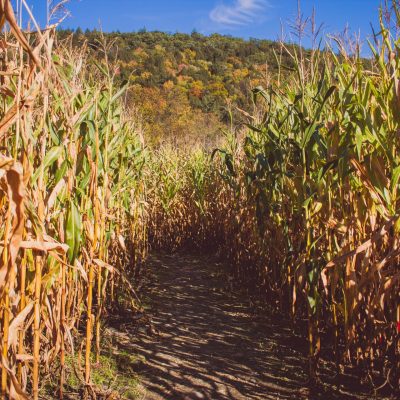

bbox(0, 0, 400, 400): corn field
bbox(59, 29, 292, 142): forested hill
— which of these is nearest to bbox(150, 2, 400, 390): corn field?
bbox(0, 0, 400, 400): corn field

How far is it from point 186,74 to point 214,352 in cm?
3544

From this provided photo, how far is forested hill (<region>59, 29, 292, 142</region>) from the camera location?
19.7 m

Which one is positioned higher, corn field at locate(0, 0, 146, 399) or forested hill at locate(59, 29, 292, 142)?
forested hill at locate(59, 29, 292, 142)

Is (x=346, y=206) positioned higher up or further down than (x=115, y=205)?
higher up

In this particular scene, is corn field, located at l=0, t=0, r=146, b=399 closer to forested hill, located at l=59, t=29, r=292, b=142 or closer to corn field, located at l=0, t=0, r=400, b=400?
corn field, located at l=0, t=0, r=400, b=400

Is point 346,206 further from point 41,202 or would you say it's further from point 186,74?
point 186,74

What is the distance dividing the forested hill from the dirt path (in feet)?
41.2

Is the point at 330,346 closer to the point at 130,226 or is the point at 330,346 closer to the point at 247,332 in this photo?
the point at 247,332

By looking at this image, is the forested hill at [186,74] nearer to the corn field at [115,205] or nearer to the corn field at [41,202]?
the corn field at [115,205]

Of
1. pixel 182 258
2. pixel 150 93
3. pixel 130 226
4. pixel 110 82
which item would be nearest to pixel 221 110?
pixel 150 93

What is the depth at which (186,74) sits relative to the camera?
36781mm

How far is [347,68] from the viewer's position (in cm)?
302

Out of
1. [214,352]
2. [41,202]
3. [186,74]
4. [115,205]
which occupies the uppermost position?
[186,74]

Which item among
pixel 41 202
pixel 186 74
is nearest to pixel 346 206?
pixel 41 202
